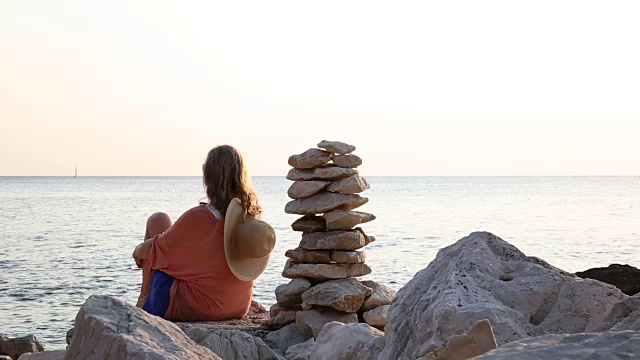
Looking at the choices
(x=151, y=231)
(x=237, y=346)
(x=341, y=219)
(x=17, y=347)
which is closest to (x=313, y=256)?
(x=341, y=219)

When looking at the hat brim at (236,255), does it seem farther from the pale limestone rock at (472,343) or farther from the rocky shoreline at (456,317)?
the pale limestone rock at (472,343)

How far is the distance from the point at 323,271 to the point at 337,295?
0.34 m

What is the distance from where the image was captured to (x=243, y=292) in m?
8.11

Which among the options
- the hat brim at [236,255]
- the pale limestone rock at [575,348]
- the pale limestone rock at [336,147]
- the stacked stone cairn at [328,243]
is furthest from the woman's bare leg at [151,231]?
the pale limestone rock at [575,348]

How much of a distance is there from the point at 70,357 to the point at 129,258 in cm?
1861

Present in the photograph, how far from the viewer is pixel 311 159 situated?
8.84 meters

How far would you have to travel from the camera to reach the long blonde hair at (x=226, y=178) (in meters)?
7.77

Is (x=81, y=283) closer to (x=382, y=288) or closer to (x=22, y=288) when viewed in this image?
(x=22, y=288)

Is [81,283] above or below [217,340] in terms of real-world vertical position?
below

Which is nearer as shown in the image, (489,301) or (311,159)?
→ (489,301)

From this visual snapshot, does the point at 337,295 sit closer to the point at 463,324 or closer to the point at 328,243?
the point at 328,243

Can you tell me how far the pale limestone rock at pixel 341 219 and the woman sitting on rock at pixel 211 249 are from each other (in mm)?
1067

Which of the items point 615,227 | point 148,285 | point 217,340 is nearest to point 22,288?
point 148,285

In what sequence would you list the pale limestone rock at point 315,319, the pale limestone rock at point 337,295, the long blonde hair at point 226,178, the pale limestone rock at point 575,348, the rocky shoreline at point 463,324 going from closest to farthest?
the pale limestone rock at point 575,348 → the rocky shoreline at point 463,324 → the long blonde hair at point 226,178 → the pale limestone rock at point 315,319 → the pale limestone rock at point 337,295
